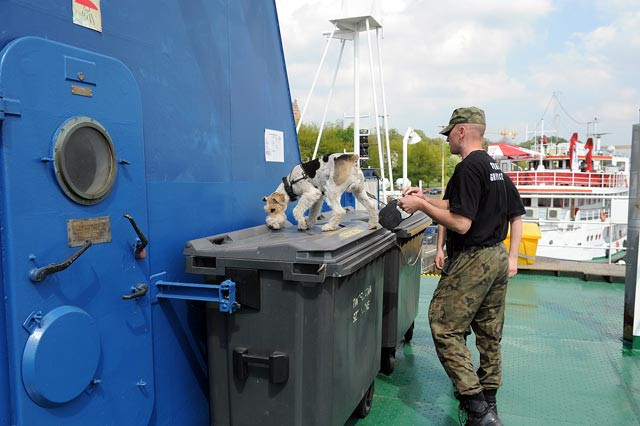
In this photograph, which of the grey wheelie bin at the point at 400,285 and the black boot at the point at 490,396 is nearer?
the black boot at the point at 490,396

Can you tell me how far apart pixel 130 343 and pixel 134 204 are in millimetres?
664

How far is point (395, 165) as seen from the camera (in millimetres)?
49000

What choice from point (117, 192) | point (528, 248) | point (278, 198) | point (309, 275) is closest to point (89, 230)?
point (117, 192)

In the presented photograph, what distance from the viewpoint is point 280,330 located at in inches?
92.4

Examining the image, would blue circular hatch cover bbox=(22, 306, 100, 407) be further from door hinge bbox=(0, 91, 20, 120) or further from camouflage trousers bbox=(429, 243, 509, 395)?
camouflage trousers bbox=(429, 243, 509, 395)

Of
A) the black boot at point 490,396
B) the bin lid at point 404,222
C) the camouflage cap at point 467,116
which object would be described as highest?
the camouflage cap at point 467,116

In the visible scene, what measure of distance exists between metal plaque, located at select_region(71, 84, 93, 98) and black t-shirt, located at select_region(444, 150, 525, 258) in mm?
2117

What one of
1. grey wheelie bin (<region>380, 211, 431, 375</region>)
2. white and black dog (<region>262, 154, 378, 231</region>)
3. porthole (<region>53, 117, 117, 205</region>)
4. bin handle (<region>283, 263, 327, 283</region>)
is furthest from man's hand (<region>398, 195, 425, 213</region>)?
porthole (<region>53, 117, 117, 205</region>)

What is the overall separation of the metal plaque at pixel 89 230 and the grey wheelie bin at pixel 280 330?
504mm

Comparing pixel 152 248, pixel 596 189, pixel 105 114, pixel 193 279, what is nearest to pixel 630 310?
pixel 193 279

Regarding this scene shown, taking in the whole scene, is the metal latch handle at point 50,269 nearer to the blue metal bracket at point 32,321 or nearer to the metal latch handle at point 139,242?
the blue metal bracket at point 32,321

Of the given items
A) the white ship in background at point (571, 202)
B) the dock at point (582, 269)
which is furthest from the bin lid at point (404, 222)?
the white ship in background at point (571, 202)

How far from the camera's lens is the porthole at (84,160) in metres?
1.78

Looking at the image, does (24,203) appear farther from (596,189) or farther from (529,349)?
(596,189)
